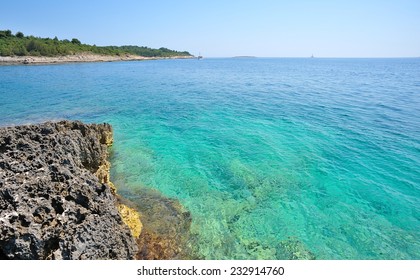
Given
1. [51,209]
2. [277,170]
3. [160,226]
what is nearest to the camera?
[51,209]

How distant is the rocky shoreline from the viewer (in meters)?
5.54

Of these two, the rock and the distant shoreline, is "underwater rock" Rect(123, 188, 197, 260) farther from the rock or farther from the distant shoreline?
the distant shoreline

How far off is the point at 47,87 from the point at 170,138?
114ft

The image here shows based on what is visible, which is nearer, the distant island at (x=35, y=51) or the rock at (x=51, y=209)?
the rock at (x=51, y=209)

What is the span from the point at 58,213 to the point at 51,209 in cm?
20

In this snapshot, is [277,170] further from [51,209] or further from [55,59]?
[55,59]

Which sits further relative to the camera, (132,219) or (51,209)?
(132,219)

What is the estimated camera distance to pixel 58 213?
20.3 ft

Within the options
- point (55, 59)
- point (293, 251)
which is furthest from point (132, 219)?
point (55, 59)

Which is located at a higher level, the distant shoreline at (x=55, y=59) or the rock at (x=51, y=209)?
the distant shoreline at (x=55, y=59)

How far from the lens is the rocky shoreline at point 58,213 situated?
554 cm

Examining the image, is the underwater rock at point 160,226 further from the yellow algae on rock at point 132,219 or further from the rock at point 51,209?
the rock at point 51,209

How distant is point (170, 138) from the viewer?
20.0 m

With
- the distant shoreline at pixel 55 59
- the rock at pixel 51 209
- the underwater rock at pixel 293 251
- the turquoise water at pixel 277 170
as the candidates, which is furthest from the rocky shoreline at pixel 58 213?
the distant shoreline at pixel 55 59
